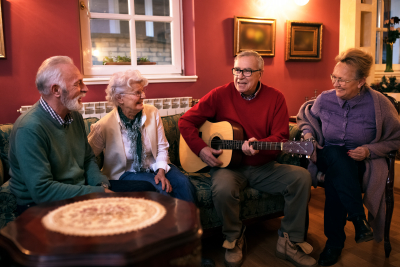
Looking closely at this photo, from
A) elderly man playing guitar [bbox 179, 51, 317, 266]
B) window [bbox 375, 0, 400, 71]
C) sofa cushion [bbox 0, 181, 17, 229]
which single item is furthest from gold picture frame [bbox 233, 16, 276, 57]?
sofa cushion [bbox 0, 181, 17, 229]

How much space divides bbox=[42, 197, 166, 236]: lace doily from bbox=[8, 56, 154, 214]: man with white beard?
1.08 feet

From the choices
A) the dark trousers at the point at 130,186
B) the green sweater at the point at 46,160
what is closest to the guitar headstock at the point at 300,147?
the dark trousers at the point at 130,186

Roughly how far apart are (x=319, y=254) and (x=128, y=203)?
1.40 m

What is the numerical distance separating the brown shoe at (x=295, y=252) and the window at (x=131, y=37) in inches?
82.3

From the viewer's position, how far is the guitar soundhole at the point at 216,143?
2188mm

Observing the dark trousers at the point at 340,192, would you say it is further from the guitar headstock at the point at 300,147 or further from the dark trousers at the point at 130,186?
the dark trousers at the point at 130,186

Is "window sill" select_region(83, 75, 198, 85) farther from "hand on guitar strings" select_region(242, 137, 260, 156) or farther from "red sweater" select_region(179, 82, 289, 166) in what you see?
"hand on guitar strings" select_region(242, 137, 260, 156)

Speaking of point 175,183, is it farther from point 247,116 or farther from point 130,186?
point 247,116

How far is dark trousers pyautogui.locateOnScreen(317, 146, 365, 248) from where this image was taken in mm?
1885

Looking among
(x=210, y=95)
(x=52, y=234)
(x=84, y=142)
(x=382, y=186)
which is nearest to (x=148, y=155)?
(x=84, y=142)

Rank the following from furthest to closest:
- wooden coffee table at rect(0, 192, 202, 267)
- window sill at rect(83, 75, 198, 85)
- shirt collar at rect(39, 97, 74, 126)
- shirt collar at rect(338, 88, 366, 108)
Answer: window sill at rect(83, 75, 198, 85) → shirt collar at rect(338, 88, 366, 108) → shirt collar at rect(39, 97, 74, 126) → wooden coffee table at rect(0, 192, 202, 267)

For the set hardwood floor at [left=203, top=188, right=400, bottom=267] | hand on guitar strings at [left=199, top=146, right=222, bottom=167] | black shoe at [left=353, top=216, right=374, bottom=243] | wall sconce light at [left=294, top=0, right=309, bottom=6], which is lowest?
hardwood floor at [left=203, top=188, right=400, bottom=267]

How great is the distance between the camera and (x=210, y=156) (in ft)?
7.01

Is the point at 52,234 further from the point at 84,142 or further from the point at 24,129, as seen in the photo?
the point at 84,142
